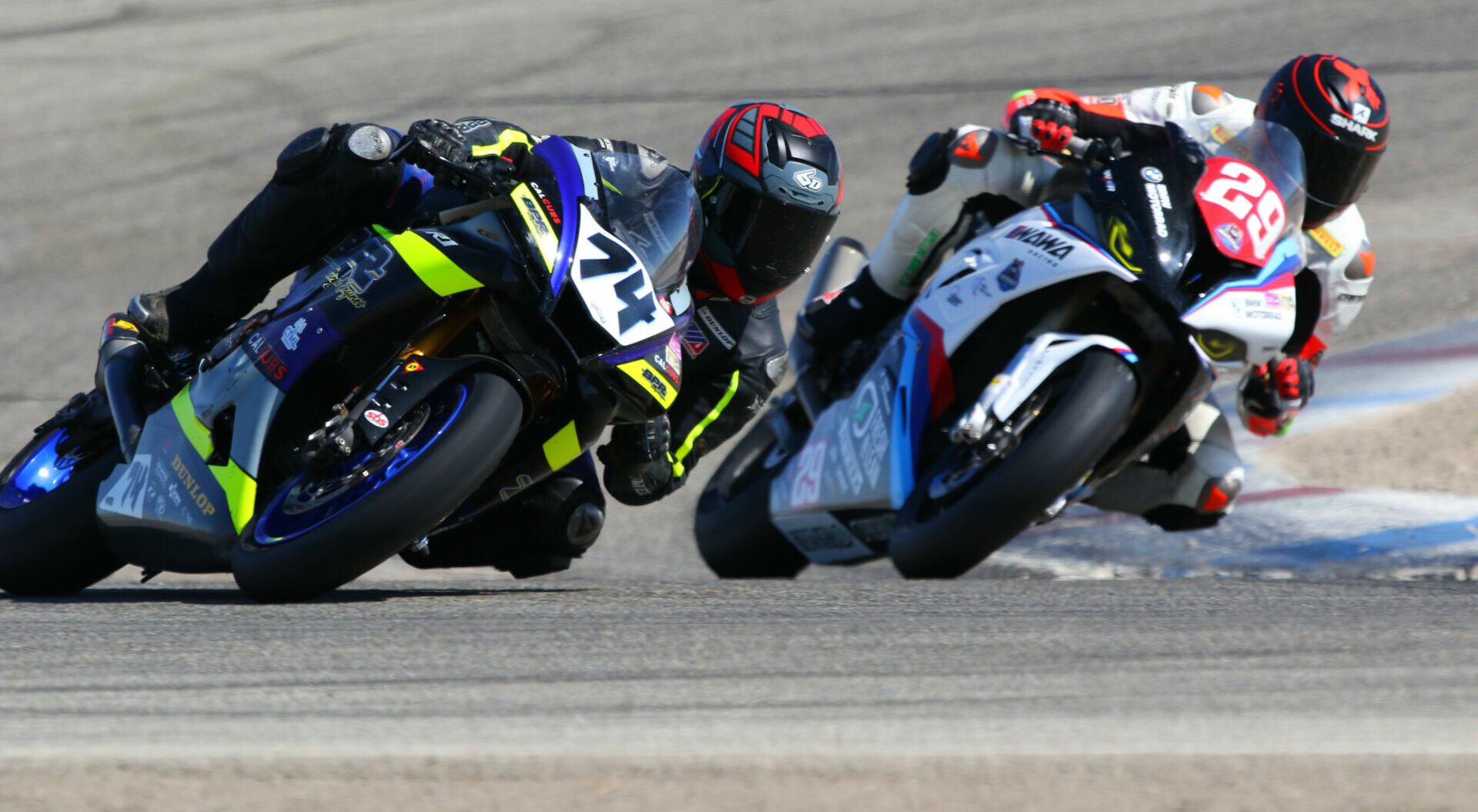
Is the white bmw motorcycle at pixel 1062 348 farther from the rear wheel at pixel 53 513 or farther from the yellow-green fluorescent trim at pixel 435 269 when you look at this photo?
the rear wheel at pixel 53 513

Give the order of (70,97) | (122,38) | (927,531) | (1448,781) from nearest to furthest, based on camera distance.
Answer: (1448,781) → (927,531) → (70,97) → (122,38)

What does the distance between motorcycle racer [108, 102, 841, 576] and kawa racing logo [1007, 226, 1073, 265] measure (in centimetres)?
56

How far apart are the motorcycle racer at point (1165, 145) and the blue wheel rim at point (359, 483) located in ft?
7.22

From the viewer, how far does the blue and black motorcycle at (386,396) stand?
3.54 m

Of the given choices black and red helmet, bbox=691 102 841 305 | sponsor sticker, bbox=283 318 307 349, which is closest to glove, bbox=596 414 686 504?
black and red helmet, bbox=691 102 841 305

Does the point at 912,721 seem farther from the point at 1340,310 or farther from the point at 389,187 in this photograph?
the point at 1340,310

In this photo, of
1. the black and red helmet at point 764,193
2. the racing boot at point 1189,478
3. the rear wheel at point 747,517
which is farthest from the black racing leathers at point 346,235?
the racing boot at point 1189,478

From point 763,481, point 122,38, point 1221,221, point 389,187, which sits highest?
point 389,187

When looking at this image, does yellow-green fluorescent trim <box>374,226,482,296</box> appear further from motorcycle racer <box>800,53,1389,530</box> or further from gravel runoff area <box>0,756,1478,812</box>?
motorcycle racer <box>800,53,1389,530</box>

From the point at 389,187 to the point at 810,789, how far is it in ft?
8.40

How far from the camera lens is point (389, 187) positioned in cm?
425

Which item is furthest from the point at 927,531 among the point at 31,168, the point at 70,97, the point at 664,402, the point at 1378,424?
the point at 70,97

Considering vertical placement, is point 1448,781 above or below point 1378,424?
above

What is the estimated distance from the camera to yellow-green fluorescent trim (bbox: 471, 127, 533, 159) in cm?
404
